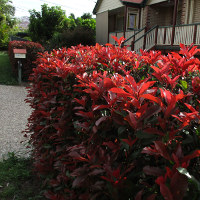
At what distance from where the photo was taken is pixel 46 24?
2805cm

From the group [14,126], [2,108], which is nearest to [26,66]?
[2,108]

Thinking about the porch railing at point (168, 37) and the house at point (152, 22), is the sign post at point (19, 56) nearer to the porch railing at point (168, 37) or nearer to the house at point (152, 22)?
the porch railing at point (168, 37)

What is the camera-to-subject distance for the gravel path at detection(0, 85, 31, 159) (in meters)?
4.48

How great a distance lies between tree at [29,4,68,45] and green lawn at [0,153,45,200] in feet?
84.2

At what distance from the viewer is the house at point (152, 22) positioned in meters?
12.9

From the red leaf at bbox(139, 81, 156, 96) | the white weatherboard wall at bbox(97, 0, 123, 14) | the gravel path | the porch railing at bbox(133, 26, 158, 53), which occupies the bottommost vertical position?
the gravel path

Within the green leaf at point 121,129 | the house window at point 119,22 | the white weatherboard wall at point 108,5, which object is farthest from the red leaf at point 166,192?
the house window at point 119,22

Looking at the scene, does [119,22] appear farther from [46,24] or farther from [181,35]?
[181,35]

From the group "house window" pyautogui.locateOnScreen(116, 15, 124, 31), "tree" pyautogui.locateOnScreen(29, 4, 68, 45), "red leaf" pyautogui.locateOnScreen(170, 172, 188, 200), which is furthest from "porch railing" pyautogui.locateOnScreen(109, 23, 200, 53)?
"tree" pyautogui.locateOnScreen(29, 4, 68, 45)

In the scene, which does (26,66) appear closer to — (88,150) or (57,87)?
(57,87)

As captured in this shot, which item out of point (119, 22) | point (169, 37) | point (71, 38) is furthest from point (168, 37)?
point (119, 22)

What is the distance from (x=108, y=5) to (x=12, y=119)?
58.2ft

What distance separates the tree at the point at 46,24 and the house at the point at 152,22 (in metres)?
6.67

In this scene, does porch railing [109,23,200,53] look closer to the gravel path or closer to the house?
the house
